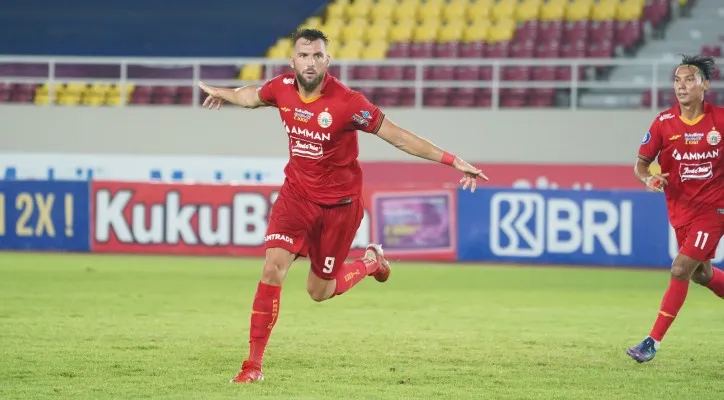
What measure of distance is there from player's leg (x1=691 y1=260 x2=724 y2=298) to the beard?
342cm

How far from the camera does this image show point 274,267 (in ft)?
26.4

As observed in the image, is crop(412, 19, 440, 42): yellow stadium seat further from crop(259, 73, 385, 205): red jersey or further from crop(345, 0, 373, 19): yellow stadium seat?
crop(259, 73, 385, 205): red jersey

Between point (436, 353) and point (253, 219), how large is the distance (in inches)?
404

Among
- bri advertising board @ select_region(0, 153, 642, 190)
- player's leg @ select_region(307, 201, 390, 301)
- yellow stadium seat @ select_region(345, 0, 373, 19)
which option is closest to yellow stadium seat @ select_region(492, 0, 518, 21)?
yellow stadium seat @ select_region(345, 0, 373, 19)

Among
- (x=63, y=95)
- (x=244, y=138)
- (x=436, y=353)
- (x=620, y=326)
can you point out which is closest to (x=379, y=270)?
(x=436, y=353)

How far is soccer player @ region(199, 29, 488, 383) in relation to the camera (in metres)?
8.03

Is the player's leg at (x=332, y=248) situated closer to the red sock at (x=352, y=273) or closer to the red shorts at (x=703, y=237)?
the red sock at (x=352, y=273)

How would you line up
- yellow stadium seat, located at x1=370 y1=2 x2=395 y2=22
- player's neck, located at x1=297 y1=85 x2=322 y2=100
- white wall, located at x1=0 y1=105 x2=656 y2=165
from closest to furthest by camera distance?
1. player's neck, located at x1=297 y1=85 x2=322 y2=100
2. white wall, located at x1=0 y1=105 x2=656 y2=165
3. yellow stadium seat, located at x1=370 y1=2 x2=395 y2=22

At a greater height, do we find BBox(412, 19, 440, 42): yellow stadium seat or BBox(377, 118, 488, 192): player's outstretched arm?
BBox(412, 19, 440, 42): yellow stadium seat

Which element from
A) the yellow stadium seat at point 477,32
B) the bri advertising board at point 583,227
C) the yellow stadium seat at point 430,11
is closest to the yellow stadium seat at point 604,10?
the yellow stadium seat at point 477,32

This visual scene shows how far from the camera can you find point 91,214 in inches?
779

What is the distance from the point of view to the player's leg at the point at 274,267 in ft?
26.0

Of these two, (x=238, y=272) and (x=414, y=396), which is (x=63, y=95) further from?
(x=414, y=396)

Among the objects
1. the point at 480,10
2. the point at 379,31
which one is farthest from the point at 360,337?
the point at 480,10
